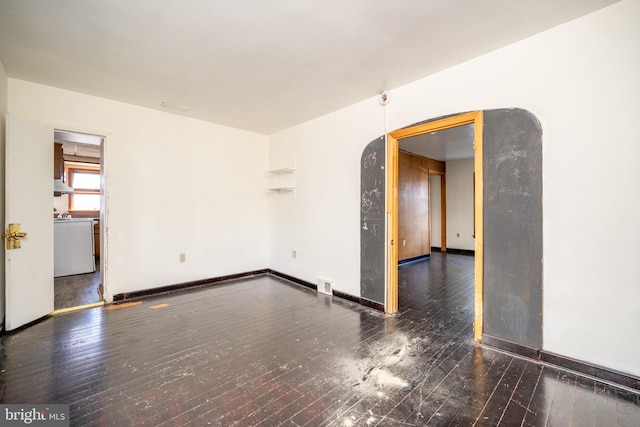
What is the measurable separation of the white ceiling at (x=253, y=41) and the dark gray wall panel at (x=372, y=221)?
774mm

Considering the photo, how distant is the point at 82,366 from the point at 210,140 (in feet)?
10.7

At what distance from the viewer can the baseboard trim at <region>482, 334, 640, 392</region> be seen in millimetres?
1816

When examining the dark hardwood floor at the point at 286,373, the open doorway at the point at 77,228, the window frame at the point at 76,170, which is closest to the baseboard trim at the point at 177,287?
the open doorway at the point at 77,228

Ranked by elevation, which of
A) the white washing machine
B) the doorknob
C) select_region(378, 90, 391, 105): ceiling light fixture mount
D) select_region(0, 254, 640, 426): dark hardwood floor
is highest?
select_region(378, 90, 391, 105): ceiling light fixture mount

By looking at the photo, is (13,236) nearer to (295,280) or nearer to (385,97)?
(295,280)

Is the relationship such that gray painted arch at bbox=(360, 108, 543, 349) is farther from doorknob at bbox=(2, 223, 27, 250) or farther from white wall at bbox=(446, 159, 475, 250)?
white wall at bbox=(446, 159, 475, 250)

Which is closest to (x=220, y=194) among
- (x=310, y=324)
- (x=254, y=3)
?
(x=310, y=324)

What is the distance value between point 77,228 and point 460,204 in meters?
8.76

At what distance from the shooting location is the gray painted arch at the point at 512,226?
216cm

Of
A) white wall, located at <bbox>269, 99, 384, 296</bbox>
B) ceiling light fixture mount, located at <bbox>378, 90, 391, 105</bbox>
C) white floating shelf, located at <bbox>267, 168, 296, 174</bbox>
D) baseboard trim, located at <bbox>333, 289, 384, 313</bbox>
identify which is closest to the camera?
ceiling light fixture mount, located at <bbox>378, 90, 391, 105</bbox>

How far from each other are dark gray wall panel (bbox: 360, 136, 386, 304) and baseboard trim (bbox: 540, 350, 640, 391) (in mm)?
1541

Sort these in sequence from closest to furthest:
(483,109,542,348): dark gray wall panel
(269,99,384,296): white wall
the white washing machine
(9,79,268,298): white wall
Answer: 1. (483,109,542,348): dark gray wall panel
2. (9,79,268,298): white wall
3. (269,99,384,296): white wall
4. the white washing machine

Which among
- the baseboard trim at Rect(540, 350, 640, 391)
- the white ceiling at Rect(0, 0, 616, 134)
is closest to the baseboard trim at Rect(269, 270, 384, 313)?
the baseboard trim at Rect(540, 350, 640, 391)

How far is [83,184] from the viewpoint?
7613mm
